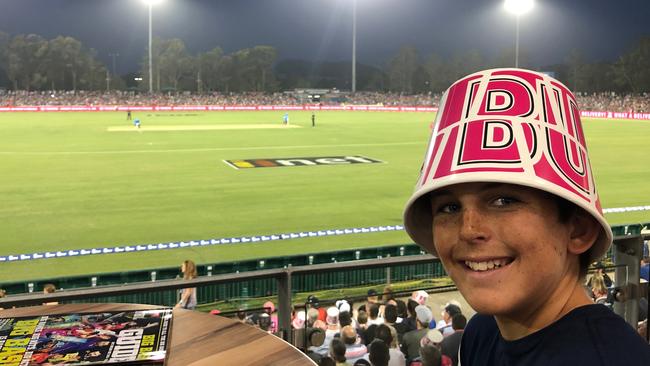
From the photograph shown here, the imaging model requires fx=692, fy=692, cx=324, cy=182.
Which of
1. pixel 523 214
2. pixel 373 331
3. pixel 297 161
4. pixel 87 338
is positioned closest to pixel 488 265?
pixel 523 214

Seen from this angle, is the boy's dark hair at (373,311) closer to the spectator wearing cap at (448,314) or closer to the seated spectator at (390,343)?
the seated spectator at (390,343)

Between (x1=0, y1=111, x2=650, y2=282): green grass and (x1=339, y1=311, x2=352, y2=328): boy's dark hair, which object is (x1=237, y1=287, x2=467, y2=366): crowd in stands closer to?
(x1=339, y1=311, x2=352, y2=328): boy's dark hair

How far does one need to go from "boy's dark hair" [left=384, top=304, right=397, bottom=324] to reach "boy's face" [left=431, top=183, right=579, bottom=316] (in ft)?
9.89

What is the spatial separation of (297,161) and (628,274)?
24.1 meters

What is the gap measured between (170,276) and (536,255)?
29.8ft

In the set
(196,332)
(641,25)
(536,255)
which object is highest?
(641,25)

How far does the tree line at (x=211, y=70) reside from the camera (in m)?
127

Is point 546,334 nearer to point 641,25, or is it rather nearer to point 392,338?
point 392,338

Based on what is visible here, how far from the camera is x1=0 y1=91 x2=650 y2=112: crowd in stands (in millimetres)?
100000

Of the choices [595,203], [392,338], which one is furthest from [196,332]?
[392,338]

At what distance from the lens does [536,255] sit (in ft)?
5.84

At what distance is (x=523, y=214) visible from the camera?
69.9 inches

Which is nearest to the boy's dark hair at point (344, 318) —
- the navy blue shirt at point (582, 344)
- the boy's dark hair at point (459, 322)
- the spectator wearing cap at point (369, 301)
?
the spectator wearing cap at point (369, 301)

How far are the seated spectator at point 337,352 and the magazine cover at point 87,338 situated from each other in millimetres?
1667
